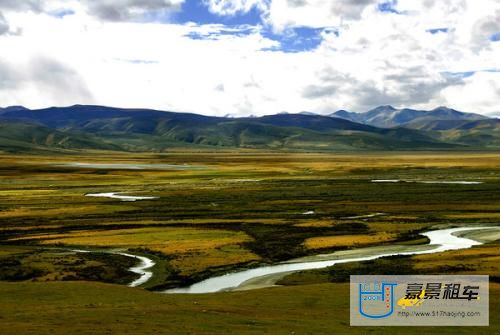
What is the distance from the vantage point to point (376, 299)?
3753 cm

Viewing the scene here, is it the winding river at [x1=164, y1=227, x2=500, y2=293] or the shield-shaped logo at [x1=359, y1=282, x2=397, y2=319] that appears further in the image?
the winding river at [x1=164, y1=227, x2=500, y2=293]

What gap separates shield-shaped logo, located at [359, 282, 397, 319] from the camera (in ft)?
110

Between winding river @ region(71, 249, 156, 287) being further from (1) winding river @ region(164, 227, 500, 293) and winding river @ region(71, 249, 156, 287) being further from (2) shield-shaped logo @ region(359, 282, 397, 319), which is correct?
(2) shield-shaped logo @ region(359, 282, 397, 319)

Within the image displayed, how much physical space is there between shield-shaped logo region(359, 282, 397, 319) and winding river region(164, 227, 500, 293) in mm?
9958

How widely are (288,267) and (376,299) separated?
62.8 feet

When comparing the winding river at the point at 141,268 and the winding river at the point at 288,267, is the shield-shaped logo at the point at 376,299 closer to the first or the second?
the winding river at the point at 288,267

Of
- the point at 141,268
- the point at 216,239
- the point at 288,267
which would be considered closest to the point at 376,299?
the point at 288,267

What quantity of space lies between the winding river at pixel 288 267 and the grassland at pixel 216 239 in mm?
1956

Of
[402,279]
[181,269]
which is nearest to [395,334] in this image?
[402,279]

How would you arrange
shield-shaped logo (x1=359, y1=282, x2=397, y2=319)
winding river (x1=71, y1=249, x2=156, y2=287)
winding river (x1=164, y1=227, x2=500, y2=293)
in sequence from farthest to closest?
winding river (x1=71, y1=249, x2=156, y2=287) → winding river (x1=164, y1=227, x2=500, y2=293) → shield-shaped logo (x1=359, y1=282, x2=397, y2=319)

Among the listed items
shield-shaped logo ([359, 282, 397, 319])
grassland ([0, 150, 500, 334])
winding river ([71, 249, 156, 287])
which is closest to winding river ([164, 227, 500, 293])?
grassland ([0, 150, 500, 334])

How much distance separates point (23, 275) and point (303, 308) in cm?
2768

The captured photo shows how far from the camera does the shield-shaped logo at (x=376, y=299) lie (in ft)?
110

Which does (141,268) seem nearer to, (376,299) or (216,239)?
(216,239)
